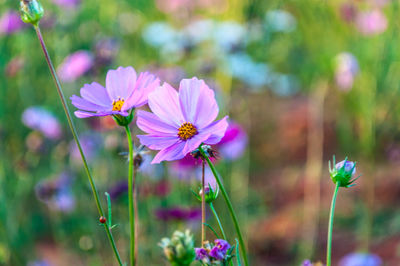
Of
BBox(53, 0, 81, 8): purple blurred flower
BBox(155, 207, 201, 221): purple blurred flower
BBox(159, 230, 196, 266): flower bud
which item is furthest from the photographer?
BBox(53, 0, 81, 8): purple blurred flower

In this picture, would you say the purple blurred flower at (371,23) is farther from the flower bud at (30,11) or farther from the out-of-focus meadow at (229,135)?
the flower bud at (30,11)

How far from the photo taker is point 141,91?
1.46 ft

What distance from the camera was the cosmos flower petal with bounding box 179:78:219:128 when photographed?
441mm

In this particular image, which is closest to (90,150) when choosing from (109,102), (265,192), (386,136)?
(265,192)

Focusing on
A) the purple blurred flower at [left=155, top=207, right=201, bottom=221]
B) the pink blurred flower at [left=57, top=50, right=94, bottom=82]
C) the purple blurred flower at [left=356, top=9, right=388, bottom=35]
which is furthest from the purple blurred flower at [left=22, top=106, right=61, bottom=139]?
the purple blurred flower at [left=356, top=9, right=388, bottom=35]

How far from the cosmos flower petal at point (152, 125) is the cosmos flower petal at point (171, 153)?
17mm

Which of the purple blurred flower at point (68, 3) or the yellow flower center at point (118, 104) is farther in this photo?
the purple blurred flower at point (68, 3)

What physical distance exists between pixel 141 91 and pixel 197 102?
53 millimetres

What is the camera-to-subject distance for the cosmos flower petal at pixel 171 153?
421mm

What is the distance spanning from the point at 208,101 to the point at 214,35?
4.72ft

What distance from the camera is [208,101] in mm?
440

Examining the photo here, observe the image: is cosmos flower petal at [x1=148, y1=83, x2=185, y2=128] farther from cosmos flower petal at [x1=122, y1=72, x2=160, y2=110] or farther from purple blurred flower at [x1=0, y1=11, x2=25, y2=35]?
purple blurred flower at [x1=0, y1=11, x2=25, y2=35]

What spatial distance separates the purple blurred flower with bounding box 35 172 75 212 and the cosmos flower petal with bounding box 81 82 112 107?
0.77 m

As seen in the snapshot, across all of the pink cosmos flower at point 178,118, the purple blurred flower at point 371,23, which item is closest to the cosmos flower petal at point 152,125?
the pink cosmos flower at point 178,118
